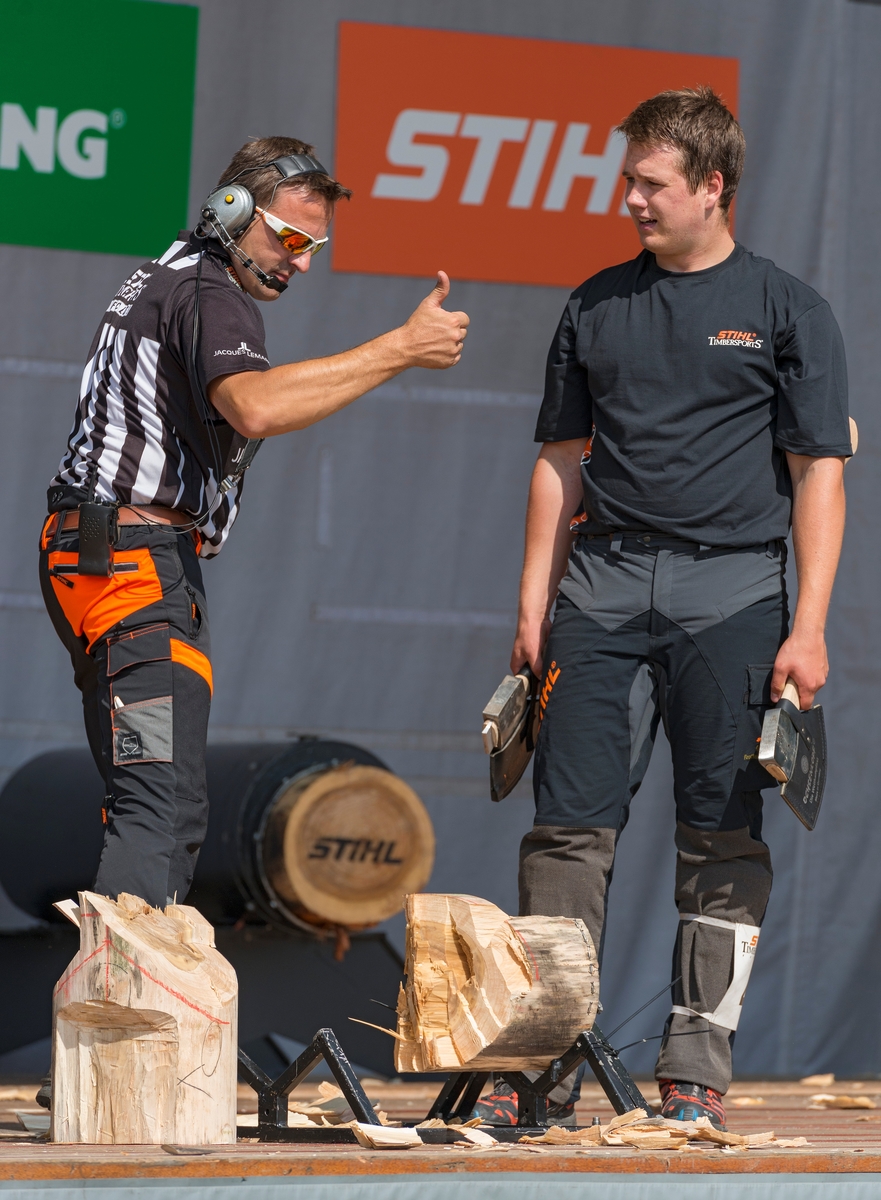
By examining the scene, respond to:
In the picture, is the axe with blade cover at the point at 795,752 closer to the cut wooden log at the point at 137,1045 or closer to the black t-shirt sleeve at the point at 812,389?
the black t-shirt sleeve at the point at 812,389

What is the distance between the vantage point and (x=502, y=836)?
171 inches

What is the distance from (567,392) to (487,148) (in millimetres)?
1791

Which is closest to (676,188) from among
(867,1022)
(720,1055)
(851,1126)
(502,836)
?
(720,1055)

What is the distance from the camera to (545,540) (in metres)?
2.81

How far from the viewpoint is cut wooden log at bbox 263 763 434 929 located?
12.0 ft

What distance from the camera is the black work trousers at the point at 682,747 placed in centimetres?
258

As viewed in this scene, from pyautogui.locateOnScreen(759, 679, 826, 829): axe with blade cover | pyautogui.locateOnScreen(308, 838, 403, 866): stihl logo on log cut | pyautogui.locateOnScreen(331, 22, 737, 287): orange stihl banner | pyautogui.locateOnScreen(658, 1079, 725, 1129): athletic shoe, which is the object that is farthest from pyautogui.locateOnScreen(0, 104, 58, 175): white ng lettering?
pyautogui.locateOnScreen(658, 1079, 725, 1129): athletic shoe

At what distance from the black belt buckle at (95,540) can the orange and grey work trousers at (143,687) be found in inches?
0.9

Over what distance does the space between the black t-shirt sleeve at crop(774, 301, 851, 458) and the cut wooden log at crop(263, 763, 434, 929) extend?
57.6 inches

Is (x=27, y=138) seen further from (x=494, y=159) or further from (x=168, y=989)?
(x=168, y=989)

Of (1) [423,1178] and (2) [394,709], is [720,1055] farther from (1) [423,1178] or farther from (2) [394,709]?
(2) [394,709]

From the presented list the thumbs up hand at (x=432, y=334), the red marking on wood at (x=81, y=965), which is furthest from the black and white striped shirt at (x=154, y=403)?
the red marking on wood at (x=81, y=965)

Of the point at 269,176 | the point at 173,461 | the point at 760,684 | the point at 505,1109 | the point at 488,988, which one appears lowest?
the point at 505,1109

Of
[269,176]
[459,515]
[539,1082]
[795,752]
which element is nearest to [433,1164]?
[539,1082]
